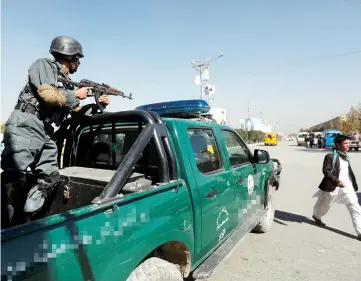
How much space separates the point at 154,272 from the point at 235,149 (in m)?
2.10

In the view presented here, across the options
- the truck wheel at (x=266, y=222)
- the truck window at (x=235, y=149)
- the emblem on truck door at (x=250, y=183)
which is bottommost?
the truck wheel at (x=266, y=222)

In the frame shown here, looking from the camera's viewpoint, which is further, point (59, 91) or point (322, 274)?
point (322, 274)

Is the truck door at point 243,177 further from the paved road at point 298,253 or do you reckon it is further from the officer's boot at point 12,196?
the officer's boot at point 12,196

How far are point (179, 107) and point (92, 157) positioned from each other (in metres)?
1.16

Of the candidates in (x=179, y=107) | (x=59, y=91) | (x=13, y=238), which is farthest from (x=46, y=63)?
(x=13, y=238)

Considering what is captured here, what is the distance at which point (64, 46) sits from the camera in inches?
106

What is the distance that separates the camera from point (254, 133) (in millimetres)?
58500

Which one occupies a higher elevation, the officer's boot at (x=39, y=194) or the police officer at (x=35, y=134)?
the police officer at (x=35, y=134)

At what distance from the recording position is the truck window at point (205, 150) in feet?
8.79

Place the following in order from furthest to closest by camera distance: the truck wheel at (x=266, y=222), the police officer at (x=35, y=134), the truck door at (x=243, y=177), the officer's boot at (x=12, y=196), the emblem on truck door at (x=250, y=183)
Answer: the truck wheel at (x=266, y=222) → the emblem on truck door at (x=250, y=183) → the truck door at (x=243, y=177) → the officer's boot at (x=12, y=196) → the police officer at (x=35, y=134)

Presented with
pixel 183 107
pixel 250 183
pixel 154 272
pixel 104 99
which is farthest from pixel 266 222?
pixel 104 99

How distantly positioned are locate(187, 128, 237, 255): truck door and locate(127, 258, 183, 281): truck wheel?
1.63ft

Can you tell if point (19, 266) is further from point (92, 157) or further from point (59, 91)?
point (92, 157)

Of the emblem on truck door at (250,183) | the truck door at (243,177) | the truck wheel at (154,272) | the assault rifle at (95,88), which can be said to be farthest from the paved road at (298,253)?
the assault rifle at (95,88)
